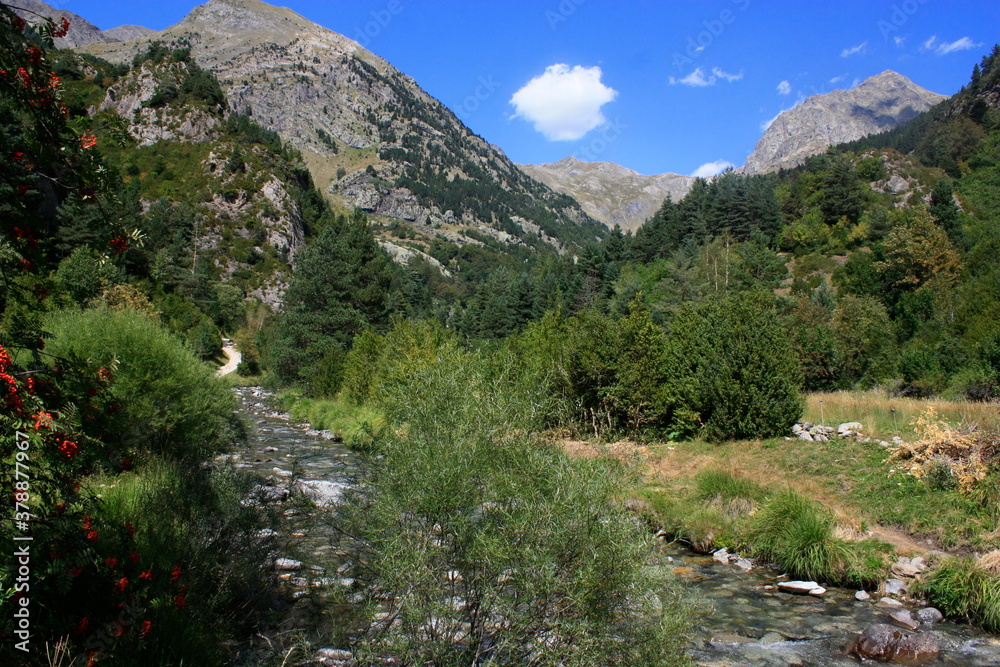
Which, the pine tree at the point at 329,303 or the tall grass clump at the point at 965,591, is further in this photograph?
the pine tree at the point at 329,303

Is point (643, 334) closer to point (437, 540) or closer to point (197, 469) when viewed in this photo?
point (197, 469)

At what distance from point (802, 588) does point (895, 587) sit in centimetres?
145

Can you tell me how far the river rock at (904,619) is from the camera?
8383mm

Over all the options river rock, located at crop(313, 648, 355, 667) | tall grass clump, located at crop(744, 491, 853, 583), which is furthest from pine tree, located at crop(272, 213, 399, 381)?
river rock, located at crop(313, 648, 355, 667)

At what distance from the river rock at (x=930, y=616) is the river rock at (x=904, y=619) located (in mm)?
130

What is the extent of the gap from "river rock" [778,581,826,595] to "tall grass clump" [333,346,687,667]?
21.2 ft

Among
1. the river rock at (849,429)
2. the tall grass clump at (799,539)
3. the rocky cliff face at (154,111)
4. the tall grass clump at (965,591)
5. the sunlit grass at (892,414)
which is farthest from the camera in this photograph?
the rocky cliff face at (154,111)

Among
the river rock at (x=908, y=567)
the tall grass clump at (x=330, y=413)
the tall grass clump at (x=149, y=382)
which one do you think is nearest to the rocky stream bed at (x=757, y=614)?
the river rock at (x=908, y=567)

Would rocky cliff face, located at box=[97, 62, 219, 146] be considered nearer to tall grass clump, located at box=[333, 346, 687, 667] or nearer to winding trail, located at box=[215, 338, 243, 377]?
winding trail, located at box=[215, 338, 243, 377]

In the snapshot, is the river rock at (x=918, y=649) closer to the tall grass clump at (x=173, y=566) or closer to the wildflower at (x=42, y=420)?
the tall grass clump at (x=173, y=566)

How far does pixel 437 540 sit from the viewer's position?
188 inches

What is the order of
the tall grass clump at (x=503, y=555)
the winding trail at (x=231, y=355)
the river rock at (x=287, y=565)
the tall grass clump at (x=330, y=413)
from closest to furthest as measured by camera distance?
1. the tall grass clump at (x=503, y=555)
2. the river rock at (x=287, y=565)
3. the tall grass clump at (x=330, y=413)
4. the winding trail at (x=231, y=355)

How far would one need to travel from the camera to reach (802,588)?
995 centimetres

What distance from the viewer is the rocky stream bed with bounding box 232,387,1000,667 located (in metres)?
7.00
